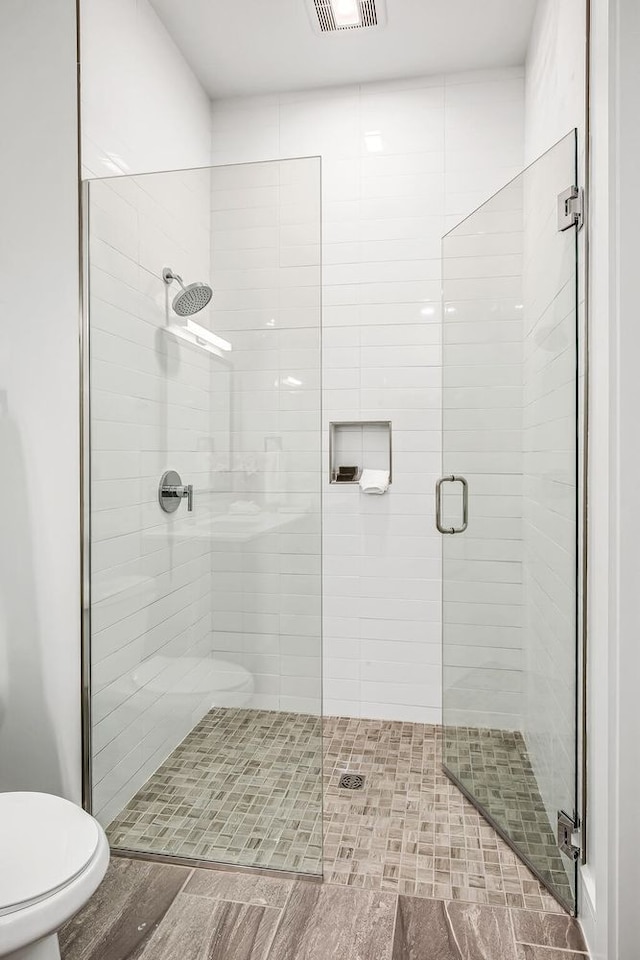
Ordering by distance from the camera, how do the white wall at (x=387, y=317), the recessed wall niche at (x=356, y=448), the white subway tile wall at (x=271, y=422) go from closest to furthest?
the white subway tile wall at (x=271, y=422), the white wall at (x=387, y=317), the recessed wall niche at (x=356, y=448)

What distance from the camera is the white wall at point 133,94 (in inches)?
80.8

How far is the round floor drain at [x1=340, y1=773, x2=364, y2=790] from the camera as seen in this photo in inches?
94.4

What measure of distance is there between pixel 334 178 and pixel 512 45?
910mm

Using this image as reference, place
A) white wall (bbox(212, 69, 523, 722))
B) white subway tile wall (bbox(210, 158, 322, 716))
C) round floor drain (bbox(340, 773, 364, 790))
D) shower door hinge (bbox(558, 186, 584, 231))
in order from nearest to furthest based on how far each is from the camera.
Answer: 1. shower door hinge (bbox(558, 186, 584, 231))
2. white subway tile wall (bbox(210, 158, 322, 716))
3. round floor drain (bbox(340, 773, 364, 790))
4. white wall (bbox(212, 69, 523, 722))

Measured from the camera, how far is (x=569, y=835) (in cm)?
172

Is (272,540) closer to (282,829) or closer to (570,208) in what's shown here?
(282,829)

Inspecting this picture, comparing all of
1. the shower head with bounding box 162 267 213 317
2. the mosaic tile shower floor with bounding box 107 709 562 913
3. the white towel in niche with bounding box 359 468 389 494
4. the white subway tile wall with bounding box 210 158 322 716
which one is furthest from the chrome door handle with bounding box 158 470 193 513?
the white towel in niche with bounding box 359 468 389 494

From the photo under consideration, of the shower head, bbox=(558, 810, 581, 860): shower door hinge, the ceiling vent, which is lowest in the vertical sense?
bbox=(558, 810, 581, 860): shower door hinge

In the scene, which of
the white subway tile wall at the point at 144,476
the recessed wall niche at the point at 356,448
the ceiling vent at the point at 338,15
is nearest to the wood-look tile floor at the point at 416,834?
the white subway tile wall at the point at 144,476

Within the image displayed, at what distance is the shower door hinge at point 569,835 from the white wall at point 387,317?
4.02ft

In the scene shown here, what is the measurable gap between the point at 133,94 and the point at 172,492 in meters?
1.49

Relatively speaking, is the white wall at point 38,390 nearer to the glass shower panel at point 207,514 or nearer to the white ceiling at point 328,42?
the glass shower panel at point 207,514

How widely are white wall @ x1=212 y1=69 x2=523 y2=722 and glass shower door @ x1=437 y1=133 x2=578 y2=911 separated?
492 mm

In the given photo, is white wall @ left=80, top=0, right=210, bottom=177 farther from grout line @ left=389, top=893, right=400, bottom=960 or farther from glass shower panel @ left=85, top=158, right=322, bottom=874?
grout line @ left=389, top=893, right=400, bottom=960
